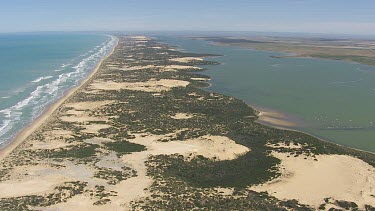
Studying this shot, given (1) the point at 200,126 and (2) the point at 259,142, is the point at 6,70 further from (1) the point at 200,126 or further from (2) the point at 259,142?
(2) the point at 259,142

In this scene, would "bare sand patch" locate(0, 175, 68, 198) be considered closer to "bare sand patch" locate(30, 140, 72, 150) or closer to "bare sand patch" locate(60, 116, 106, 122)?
"bare sand patch" locate(30, 140, 72, 150)

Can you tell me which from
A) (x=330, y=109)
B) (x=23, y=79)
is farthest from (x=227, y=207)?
(x=23, y=79)

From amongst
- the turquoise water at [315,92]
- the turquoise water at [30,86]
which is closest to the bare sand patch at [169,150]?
the turquoise water at [315,92]

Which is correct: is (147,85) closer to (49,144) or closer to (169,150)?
(49,144)

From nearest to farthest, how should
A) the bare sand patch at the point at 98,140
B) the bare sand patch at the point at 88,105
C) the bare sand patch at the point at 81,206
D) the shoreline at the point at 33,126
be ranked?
the bare sand patch at the point at 81,206
the shoreline at the point at 33,126
the bare sand patch at the point at 98,140
the bare sand patch at the point at 88,105

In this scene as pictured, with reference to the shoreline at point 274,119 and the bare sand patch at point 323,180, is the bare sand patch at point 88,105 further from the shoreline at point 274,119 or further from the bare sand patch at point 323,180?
the bare sand patch at point 323,180

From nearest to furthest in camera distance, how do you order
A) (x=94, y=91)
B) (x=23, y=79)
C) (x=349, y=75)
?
1. (x=94, y=91)
2. (x=23, y=79)
3. (x=349, y=75)
